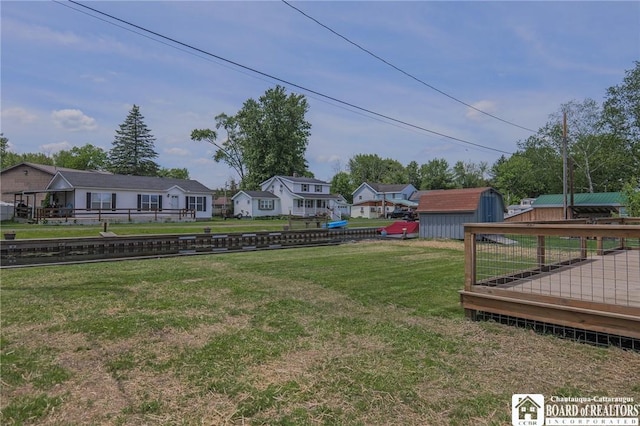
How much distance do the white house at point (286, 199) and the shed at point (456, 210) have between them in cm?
2273

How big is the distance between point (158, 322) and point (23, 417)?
2.07 meters

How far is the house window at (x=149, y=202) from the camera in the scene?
29531 mm

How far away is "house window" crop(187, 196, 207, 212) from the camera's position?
108 ft

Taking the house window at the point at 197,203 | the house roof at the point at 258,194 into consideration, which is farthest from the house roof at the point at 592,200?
the house window at the point at 197,203

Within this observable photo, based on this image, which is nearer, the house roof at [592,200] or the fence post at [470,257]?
the fence post at [470,257]

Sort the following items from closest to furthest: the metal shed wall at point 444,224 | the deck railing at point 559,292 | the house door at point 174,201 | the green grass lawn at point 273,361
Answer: the green grass lawn at point 273,361
the deck railing at point 559,292
the metal shed wall at point 444,224
the house door at point 174,201

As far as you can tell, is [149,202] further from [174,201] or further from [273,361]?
[273,361]

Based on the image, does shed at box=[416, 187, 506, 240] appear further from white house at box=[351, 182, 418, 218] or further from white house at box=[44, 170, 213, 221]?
white house at box=[351, 182, 418, 218]

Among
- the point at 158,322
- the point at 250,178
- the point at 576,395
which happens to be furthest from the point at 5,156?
the point at 576,395

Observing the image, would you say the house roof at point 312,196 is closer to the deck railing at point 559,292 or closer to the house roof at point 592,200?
the house roof at point 592,200

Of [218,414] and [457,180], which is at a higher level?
[457,180]

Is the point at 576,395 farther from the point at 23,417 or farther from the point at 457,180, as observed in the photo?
the point at 457,180

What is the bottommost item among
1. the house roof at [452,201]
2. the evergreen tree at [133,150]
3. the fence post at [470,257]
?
the fence post at [470,257]

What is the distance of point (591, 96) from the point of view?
123 feet
